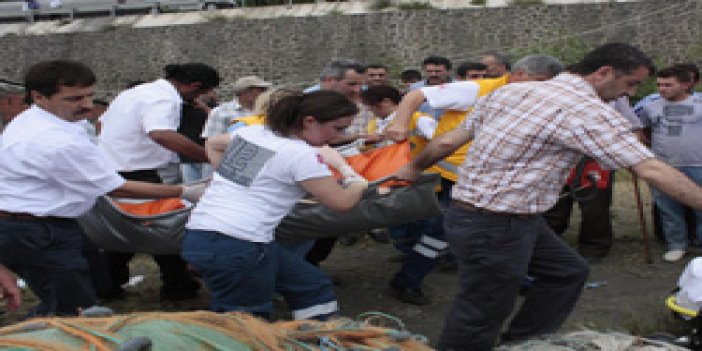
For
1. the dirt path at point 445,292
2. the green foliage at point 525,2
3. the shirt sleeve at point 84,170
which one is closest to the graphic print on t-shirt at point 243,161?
the shirt sleeve at point 84,170

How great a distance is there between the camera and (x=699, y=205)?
115 inches

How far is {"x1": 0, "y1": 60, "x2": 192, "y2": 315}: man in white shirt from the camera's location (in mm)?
3355

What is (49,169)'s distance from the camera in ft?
11.0

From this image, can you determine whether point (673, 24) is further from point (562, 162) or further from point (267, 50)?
point (562, 162)

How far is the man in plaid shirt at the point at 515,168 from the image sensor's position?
10.2 feet

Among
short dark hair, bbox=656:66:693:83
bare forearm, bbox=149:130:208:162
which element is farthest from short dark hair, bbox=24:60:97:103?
short dark hair, bbox=656:66:693:83

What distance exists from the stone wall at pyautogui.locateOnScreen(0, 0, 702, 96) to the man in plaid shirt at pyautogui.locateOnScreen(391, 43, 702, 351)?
2245cm

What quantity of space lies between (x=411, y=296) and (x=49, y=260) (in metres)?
2.75

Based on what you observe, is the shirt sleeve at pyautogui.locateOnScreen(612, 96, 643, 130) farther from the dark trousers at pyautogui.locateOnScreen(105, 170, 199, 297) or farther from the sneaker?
the dark trousers at pyautogui.locateOnScreen(105, 170, 199, 297)

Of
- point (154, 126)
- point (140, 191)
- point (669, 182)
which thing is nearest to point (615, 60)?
point (669, 182)

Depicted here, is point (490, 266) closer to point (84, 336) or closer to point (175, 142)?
point (84, 336)

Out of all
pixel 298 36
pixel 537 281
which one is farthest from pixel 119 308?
pixel 298 36

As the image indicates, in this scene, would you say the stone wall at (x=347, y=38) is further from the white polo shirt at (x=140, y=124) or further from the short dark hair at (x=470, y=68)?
the white polo shirt at (x=140, y=124)

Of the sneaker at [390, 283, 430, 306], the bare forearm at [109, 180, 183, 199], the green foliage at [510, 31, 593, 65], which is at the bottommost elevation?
the green foliage at [510, 31, 593, 65]
